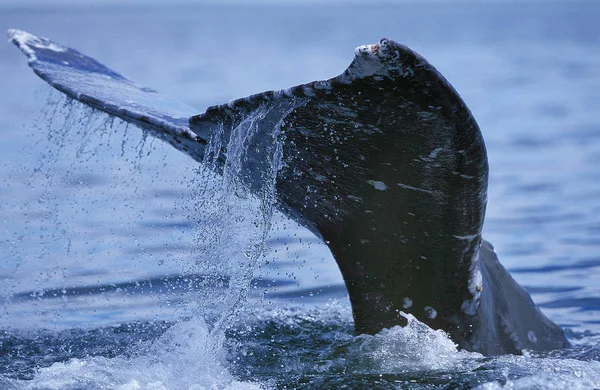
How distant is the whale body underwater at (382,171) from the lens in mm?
3166

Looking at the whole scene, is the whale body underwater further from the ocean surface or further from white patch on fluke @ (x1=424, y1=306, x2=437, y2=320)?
the ocean surface

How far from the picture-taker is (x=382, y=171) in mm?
3678

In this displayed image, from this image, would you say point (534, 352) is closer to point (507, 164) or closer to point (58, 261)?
point (58, 261)

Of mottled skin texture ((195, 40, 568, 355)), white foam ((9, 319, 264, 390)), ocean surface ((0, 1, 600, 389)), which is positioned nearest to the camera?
mottled skin texture ((195, 40, 568, 355))

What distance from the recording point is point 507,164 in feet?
43.5

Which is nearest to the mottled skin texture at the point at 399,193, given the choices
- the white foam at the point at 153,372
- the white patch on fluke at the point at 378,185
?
the white patch on fluke at the point at 378,185

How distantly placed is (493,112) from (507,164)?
5738 mm

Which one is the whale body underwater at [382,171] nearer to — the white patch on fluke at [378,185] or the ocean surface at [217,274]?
the white patch on fluke at [378,185]

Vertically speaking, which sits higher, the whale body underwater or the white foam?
the whale body underwater

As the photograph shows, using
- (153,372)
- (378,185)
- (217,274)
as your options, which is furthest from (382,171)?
(153,372)

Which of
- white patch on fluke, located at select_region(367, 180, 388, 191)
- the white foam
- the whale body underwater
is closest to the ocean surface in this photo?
the white foam

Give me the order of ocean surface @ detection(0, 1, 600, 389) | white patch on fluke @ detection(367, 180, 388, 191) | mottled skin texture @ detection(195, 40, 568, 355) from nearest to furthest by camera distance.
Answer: mottled skin texture @ detection(195, 40, 568, 355) → white patch on fluke @ detection(367, 180, 388, 191) → ocean surface @ detection(0, 1, 600, 389)

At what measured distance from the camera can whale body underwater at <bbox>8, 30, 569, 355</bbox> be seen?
10.4 ft

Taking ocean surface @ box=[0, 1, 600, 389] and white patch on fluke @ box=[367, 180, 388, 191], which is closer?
white patch on fluke @ box=[367, 180, 388, 191]
